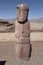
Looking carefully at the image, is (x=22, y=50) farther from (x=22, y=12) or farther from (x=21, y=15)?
(x=22, y=12)

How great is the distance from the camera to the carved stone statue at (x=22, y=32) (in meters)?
10.1

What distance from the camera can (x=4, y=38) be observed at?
58.4ft

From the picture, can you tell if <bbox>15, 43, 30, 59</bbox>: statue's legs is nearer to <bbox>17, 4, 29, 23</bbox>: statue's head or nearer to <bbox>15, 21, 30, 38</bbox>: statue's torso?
<bbox>15, 21, 30, 38</bbox>: statue's torso

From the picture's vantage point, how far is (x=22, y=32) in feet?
33.4

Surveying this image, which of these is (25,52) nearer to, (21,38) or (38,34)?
(21,38)

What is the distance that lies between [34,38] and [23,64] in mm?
8704

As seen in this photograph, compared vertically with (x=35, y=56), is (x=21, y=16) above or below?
above

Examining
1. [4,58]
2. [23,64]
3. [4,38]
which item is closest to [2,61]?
[4,58]

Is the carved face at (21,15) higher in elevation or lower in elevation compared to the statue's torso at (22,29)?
higher

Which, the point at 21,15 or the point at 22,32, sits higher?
the point at 21,15

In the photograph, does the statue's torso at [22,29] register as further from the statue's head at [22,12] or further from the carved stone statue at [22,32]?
the statue's head at [22,12]

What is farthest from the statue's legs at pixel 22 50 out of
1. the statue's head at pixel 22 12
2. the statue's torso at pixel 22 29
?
the statue's head at pixel 22 12

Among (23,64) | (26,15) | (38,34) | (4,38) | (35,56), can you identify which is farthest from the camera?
(38,34)

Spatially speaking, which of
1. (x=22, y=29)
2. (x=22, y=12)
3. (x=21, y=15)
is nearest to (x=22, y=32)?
(x=22, y=29)
